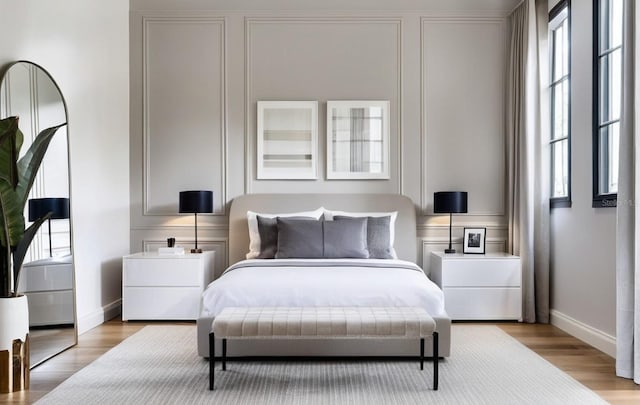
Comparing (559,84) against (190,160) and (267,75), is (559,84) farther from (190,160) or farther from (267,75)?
(190,160)

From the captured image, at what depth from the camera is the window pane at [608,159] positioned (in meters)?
3.93

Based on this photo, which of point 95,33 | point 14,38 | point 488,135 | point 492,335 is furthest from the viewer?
point 488,135

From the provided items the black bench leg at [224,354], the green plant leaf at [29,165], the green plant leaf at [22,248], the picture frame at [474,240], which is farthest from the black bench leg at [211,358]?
the picture frame at [474,240]

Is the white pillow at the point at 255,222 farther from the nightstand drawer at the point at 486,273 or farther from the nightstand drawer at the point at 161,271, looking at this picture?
the nightstand drawer at the point at 486,273

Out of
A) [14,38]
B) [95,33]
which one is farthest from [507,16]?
[14,38]

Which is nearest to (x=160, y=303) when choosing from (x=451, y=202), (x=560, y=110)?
(x=451, y=202)

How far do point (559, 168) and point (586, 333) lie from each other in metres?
1.47

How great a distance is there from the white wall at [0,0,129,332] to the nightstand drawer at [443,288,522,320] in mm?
2999

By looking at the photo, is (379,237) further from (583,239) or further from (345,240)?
(583,239)

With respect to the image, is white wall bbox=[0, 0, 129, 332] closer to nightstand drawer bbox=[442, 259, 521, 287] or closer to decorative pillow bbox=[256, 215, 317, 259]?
decorative pillow bbox=[256, 215, 317, 259]

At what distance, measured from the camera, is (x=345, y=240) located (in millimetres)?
4676

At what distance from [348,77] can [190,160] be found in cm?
173

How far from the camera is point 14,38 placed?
3525mm

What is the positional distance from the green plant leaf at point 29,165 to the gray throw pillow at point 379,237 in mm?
2419
